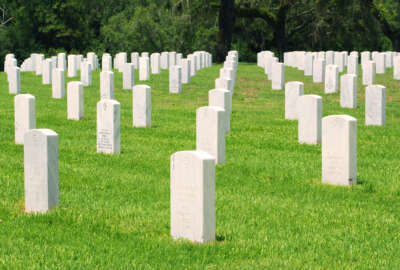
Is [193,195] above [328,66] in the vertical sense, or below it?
below

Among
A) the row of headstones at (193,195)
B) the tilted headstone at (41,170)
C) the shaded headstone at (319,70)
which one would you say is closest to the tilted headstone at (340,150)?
the row of headstones at (193,195)

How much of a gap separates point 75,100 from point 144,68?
11.8m

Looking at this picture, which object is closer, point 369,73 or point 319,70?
point 369,73

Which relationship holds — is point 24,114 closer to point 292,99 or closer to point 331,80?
point 292,99

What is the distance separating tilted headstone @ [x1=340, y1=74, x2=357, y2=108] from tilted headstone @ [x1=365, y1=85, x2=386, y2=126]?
11.7ft

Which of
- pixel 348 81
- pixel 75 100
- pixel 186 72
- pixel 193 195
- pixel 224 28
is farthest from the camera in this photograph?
pixel 224 28

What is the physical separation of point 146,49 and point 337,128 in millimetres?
39356

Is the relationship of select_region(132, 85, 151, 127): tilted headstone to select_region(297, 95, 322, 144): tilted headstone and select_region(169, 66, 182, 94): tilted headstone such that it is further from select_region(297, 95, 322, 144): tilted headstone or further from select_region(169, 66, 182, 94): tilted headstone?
select_region(169, 66, 182, 94): tilted headstone

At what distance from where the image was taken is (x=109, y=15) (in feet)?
197

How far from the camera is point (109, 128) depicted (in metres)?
12.6

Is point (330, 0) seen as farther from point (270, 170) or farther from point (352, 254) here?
point (352, 254)

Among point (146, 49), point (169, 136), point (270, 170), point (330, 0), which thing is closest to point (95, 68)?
point (146, 49)

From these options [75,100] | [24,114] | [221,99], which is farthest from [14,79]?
[24,114]

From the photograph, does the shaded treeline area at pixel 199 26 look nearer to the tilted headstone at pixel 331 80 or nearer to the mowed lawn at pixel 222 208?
the tilted headstone at pixel 331 80
